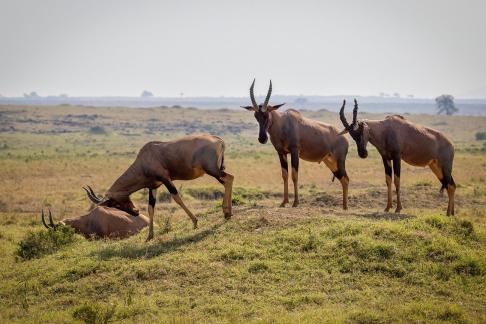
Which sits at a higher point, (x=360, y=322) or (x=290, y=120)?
(x=290, y=120)

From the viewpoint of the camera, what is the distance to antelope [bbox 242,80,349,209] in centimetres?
1653

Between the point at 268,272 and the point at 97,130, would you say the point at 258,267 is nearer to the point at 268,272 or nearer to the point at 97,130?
the point at 268,272

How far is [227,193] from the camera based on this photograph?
15250 millimetres

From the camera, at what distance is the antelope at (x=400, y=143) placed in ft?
53.6

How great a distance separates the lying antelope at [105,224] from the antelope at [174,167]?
101 inches

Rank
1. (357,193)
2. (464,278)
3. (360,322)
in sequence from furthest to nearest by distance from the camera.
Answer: (357,193) < (464,278) < (360,322)

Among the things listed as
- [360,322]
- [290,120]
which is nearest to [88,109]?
[290,120]

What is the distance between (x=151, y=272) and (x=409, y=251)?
16.5 ft

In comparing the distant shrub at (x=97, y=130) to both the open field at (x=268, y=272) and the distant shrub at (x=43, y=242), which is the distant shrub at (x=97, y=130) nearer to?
the open field at (x=268, y=272)

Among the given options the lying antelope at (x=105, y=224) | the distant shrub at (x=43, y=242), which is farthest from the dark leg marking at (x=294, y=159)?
the distant shrub at (x=43, y=242)

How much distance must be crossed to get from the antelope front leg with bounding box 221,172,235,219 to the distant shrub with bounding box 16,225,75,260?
411 centimetres

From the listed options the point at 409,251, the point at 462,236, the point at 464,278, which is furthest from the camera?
the point at 462,236

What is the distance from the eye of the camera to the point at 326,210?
646 inches

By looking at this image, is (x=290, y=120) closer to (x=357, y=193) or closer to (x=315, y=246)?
(x=315, y=246)
